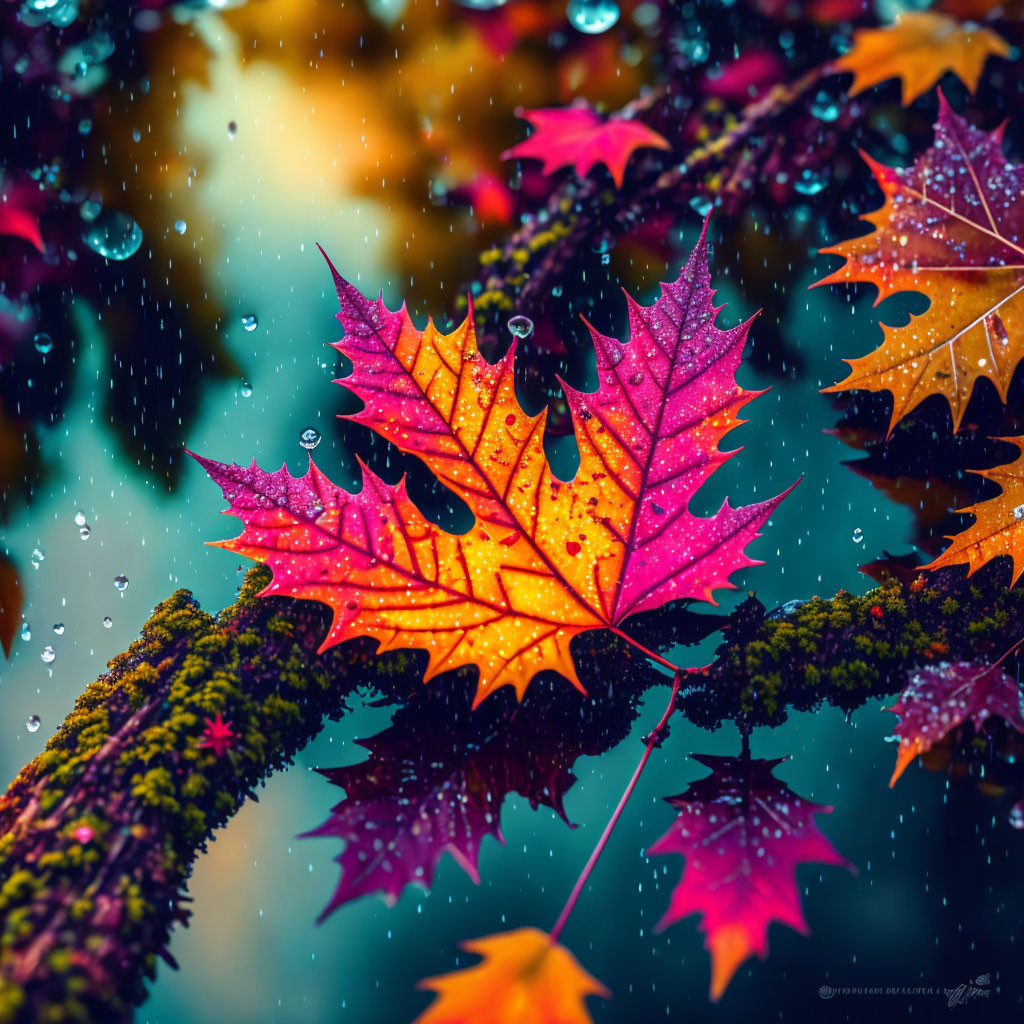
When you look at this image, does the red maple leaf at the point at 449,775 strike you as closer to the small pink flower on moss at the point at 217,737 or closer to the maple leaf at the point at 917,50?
the small pink flower on moss at the point at 217,737

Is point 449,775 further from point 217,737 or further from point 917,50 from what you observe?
point 917,50

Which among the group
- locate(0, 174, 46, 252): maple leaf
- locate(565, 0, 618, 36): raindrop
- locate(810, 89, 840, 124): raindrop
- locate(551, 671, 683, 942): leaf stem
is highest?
locate(565, 0, 618, 36): raindrop

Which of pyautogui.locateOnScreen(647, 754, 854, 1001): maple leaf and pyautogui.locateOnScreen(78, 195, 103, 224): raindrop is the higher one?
pyautogui.locateOnScreen(78, 195, 103, 224): raindrop

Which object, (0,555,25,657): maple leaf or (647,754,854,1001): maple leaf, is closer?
(647,754,854,1001): maple leaf

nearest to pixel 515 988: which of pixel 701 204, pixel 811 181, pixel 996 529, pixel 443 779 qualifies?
pixel 443 779

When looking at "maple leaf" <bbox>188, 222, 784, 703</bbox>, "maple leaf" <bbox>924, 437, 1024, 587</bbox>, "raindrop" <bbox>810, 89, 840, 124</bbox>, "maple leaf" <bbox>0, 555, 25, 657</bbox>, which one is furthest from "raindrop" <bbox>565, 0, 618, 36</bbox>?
"maple leaf" <bbox>0, 555, 25, 657</bbox>

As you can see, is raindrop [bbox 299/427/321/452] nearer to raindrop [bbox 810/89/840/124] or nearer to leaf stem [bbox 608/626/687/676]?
leaf stem [bbox 608/626/687/676]

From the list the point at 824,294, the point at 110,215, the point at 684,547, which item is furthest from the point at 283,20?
the point at 684,547
